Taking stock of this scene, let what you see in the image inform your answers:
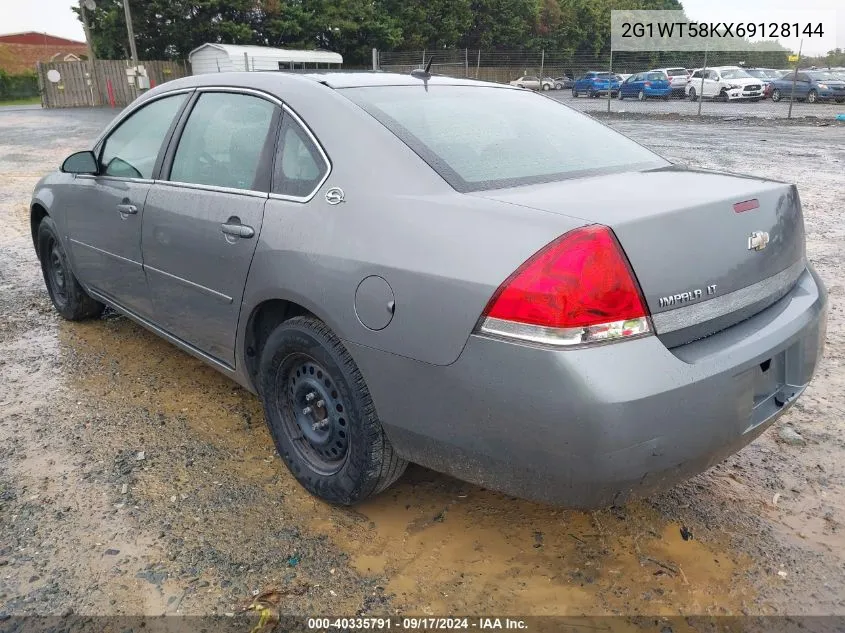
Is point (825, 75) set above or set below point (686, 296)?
above

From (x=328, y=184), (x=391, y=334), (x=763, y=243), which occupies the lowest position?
Result: (x=391, y=334)

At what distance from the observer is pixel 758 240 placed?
2238mm

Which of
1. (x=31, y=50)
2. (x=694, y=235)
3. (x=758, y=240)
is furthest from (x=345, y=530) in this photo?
(x=31, y=50)

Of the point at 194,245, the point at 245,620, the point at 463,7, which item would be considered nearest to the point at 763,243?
the point at 245,620

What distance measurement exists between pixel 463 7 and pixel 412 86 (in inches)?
1851

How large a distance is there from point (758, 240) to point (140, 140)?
3.13 meters

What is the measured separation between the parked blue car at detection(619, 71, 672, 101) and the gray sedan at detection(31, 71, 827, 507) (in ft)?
92.8

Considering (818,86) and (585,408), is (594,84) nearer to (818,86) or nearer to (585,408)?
(818,86)

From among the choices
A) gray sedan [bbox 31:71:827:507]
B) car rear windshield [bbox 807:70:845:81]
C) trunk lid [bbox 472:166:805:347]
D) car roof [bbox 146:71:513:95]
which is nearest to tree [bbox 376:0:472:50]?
car rear windshield [bbox 807:70:845:81]

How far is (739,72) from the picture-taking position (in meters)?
26.4

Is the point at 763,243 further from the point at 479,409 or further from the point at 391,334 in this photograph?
the point at 391,334

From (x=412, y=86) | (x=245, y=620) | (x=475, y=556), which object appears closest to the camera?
(x=245, y=620)

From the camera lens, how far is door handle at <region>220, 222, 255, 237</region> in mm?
2707

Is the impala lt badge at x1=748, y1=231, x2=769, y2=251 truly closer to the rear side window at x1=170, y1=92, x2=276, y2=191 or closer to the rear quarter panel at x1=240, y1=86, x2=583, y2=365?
the rear quarter panel at x1=240, y1=86, x2=583, y2=365
